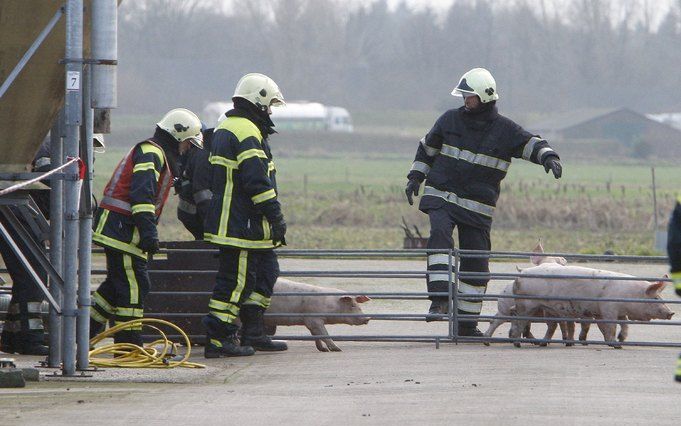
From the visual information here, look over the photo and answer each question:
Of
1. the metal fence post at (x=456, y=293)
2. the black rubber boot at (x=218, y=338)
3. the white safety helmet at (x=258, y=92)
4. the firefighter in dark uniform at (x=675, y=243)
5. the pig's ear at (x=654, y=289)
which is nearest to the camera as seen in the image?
the firefighter in dark uniform at (x=675, y=243)

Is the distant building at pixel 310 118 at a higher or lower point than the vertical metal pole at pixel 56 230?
higher

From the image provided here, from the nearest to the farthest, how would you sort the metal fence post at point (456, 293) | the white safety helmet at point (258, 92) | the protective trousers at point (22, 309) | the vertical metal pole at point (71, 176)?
the vertical metal pole at point (71, 176), the white safety helmet at point (258, 92), the protective trousers at point (22, 309), the metal fence post at point (456, 293)

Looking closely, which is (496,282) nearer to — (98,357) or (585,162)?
(98,357)

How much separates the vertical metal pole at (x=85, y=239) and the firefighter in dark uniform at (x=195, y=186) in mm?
2187

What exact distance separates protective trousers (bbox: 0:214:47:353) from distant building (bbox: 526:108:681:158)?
78.0 meters

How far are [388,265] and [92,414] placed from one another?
11708 mm

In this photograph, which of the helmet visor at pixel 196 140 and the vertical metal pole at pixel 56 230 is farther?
the helmet visor at pixel 196 140

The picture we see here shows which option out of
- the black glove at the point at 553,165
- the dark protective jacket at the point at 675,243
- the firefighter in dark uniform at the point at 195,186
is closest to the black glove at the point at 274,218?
the firefighter in dark uniform at the point at 195,186

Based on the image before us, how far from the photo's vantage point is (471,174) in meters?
11.0

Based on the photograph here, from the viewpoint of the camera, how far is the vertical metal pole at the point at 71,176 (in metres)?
8.24

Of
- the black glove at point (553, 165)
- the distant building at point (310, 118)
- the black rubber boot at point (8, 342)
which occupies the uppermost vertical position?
the distant building at point (310, 118)

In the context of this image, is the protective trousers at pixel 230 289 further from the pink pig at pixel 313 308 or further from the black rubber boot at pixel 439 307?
the black rubber boot at pixel 439 307

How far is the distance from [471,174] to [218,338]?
254 centimetres

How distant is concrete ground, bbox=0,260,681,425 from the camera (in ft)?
23.1
